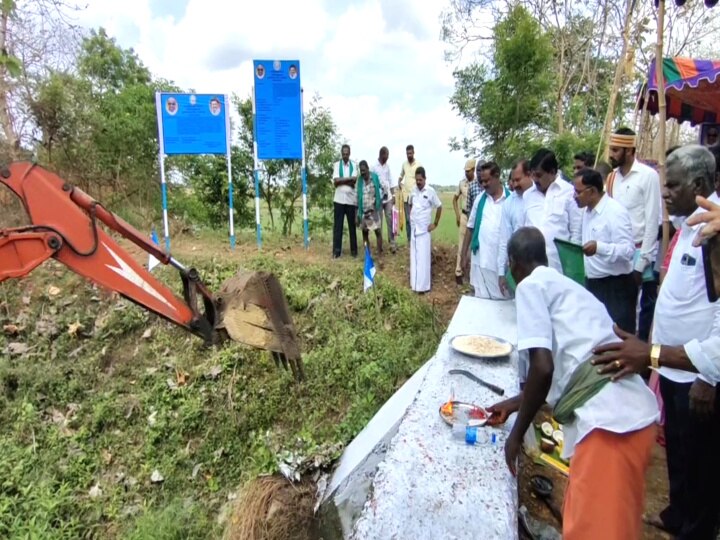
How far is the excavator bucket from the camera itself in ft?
10.2

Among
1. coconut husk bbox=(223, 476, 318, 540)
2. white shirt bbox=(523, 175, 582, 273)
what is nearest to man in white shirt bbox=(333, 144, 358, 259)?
white shirt bbox=(523, 175, 582, 273)

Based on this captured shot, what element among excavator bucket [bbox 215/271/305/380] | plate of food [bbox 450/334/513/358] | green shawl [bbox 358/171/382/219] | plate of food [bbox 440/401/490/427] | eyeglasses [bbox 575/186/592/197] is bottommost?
plate of food [bbox 440/401/490/427]

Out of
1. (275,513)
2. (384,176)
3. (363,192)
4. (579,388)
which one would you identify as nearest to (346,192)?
(363,192)

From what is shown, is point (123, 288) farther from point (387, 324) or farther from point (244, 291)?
point (387, 324)

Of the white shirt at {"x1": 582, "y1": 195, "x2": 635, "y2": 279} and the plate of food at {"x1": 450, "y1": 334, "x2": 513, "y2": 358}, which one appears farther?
the white shirt at {"x1": 582, "y1": 195, "x2": 635, "y2": 279}

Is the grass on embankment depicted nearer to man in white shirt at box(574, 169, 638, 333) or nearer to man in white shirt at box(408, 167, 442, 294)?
man in white shirt at box(408, 167, 442, 294)

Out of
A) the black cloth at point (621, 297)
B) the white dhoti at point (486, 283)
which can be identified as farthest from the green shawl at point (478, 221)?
the black cloth at point (621, 297)

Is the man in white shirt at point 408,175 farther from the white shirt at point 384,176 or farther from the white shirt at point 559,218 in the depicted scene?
the white shirt at point 559,218

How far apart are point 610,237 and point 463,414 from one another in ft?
7.43

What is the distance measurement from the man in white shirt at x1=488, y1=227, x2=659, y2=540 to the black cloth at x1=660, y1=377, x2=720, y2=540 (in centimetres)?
65

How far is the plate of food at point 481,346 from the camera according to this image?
106 inches

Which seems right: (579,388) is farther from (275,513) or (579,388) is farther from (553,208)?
(553,208)

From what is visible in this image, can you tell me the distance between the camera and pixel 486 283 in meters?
4.95

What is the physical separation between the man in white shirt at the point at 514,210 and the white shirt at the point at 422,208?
1.96 metres
